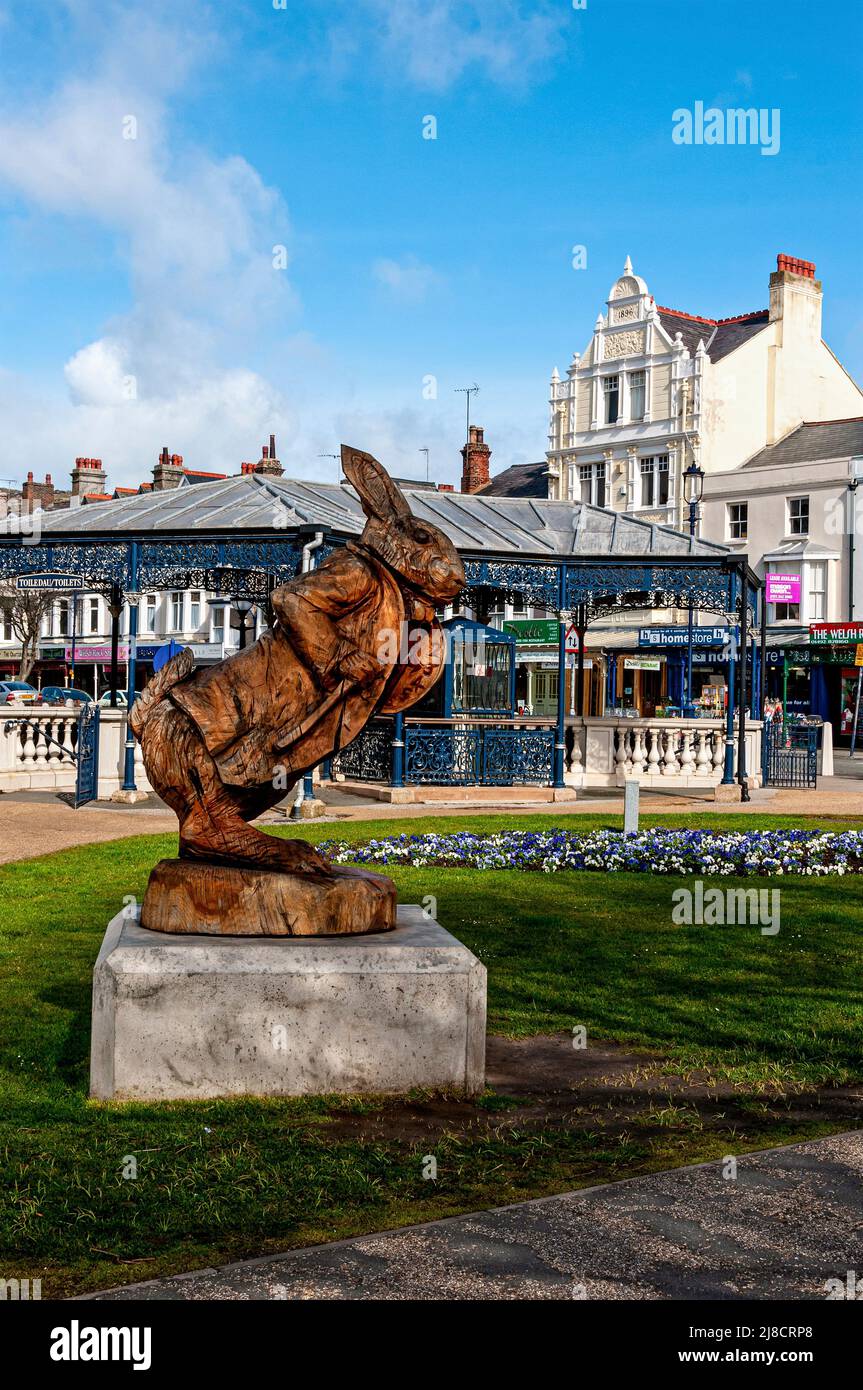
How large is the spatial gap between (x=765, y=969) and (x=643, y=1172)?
411 cm

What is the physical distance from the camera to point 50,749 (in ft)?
77.7

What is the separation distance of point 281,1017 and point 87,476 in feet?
202

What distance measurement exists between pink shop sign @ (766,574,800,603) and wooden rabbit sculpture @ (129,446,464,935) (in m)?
43.1

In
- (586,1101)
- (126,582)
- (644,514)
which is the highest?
(644,514)

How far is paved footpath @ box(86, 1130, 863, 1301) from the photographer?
3.99 metres

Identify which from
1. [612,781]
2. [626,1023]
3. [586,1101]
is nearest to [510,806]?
[612,781]

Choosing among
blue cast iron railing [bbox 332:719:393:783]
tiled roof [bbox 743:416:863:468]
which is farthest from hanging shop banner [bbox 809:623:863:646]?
blue cast iron railing [bbox 332:719:393:783]

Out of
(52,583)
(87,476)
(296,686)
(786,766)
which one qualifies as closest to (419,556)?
(296,686)

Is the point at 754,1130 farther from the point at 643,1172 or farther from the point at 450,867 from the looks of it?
the point at 450,867

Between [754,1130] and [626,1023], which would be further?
[626,1023]

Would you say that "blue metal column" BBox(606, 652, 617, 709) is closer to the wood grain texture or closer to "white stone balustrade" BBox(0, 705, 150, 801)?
"white stone balustrade" BBox(0, 705, 150, 801)
